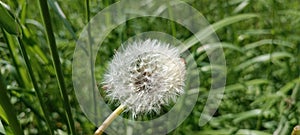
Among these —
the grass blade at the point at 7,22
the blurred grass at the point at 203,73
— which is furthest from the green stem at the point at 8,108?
the blurred grass at the point at 203,73

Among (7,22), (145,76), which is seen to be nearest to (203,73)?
(145,76)

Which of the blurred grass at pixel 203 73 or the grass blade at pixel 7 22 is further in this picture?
the blurred grass at pixel 203 73

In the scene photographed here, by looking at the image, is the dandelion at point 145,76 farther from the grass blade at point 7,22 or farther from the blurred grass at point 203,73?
the blurred grass at point 203,73

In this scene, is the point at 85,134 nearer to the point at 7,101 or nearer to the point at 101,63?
the point at 101,63

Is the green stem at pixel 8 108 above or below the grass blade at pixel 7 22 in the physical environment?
below

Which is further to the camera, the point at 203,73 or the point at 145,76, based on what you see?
the point at 203,73

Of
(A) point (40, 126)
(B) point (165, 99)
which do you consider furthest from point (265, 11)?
(B) point (165, 99)

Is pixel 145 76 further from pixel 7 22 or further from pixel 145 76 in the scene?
pixel 7 22
